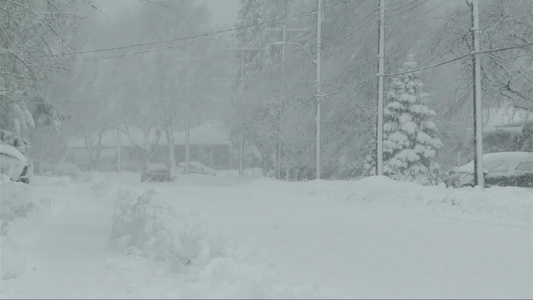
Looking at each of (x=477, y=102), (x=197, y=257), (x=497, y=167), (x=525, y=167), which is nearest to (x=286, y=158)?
(x=497, y=167)

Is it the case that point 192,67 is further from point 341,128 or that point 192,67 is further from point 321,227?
point 321,227

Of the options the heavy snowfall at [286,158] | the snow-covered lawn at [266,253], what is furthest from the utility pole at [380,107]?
the snow-covered lawn at [266,253]

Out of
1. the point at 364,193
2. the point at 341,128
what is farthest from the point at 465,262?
the point at 341,128

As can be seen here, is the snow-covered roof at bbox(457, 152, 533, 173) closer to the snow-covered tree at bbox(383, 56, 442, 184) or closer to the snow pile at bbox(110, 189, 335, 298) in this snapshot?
the snow-covered tree at bbox(383, 56, 442, 184)

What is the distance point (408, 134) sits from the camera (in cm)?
3381

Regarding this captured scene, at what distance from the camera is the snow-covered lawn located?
24.1 ft

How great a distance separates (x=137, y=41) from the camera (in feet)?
205

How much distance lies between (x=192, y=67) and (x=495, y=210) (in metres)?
47.3

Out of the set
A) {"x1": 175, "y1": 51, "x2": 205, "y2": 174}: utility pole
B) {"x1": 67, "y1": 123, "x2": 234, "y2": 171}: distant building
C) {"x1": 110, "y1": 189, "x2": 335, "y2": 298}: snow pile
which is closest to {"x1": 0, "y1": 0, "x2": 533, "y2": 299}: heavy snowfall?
{"x1": 110, "y1": 189, "x2": 335, "y2": 298}: snow pile

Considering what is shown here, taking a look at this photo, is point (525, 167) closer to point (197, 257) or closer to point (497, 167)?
point (497, 167)

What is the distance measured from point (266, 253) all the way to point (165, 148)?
68.3 m

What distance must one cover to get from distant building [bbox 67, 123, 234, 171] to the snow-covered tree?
37.6m

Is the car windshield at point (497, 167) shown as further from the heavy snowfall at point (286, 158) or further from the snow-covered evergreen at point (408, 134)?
the snow-covered evergreen at point (408, 134)

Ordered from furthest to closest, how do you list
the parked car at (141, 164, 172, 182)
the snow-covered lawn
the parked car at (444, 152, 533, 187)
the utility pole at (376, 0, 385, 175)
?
the parked car at (141, 164, 172, 182) < the utility pole at (376, 0, 385, 175) < the parked car at (444, 152, 533, 187) < the snow-covered lawn
